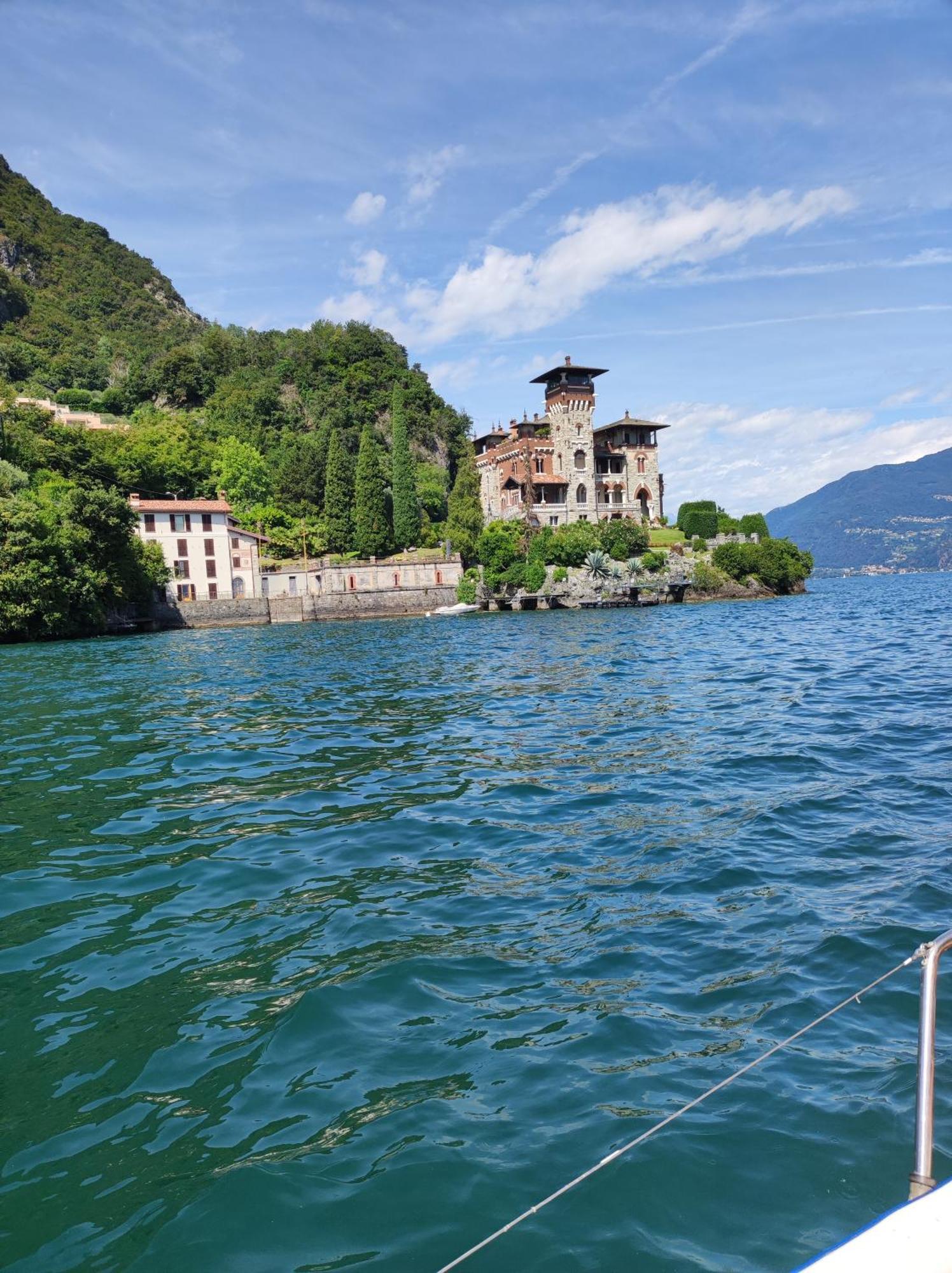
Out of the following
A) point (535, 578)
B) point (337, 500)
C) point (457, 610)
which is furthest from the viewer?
point (337, 500)

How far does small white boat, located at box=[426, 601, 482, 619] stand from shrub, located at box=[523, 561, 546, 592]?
440cm

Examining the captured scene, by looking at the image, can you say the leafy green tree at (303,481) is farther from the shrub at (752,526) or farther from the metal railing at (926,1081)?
the metal railing at (926,1081)

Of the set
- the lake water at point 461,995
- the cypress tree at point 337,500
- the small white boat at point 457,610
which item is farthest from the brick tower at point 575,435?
the lake water at point 461,995

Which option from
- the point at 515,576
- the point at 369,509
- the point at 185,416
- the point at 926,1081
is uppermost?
the point at 185,416

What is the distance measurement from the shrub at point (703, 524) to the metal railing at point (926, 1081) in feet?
266

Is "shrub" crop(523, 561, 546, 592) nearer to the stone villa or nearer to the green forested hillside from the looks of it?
the stone villa

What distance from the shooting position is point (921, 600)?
2393 inches

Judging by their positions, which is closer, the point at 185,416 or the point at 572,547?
the point at 572,547

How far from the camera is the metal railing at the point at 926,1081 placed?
2.27 metres

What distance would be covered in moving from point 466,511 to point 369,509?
949cm

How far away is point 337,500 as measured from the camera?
254 feet

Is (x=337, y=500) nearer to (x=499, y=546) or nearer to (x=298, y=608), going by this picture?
(x=298, y=608)

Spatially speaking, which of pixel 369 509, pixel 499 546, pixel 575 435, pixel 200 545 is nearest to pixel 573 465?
pixel 575 435

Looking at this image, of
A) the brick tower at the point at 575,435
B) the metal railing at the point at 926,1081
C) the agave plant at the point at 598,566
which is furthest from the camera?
the brick tower at the point at 575,435
